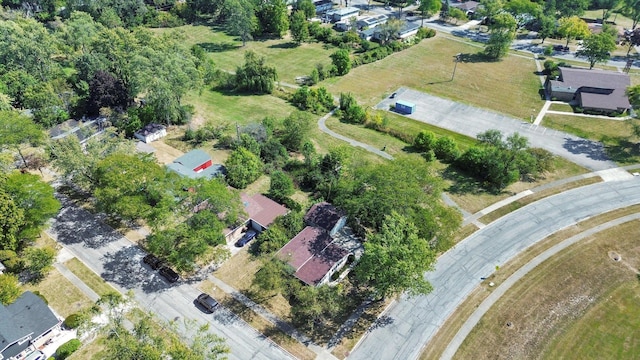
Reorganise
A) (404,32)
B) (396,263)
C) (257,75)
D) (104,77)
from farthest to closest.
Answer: (404,32)
(257,75)
(104,77)
(396,263)

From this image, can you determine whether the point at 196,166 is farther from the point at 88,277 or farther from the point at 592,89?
the point at 592,89

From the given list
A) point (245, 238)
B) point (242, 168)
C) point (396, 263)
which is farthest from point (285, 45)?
point (396, 263)

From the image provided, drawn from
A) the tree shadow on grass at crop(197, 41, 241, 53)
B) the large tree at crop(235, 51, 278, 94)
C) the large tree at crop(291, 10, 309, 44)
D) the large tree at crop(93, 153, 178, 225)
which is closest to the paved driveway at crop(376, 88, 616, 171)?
the large tree at crop(235, 51, 278, 94)

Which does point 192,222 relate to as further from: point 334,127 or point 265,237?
point 334,127

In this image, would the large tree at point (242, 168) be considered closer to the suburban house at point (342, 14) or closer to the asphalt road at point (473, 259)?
the asphalt road at point (473, 259)

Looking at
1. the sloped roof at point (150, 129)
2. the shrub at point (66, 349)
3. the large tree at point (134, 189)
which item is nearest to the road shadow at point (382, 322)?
the large tree at point (134, 189)

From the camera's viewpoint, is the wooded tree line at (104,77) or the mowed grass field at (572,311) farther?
the wooded tree line at (104,77)

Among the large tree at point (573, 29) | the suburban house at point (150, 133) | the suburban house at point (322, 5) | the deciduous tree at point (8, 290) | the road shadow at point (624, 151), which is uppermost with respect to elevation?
the suburban house at point (322, 5)
